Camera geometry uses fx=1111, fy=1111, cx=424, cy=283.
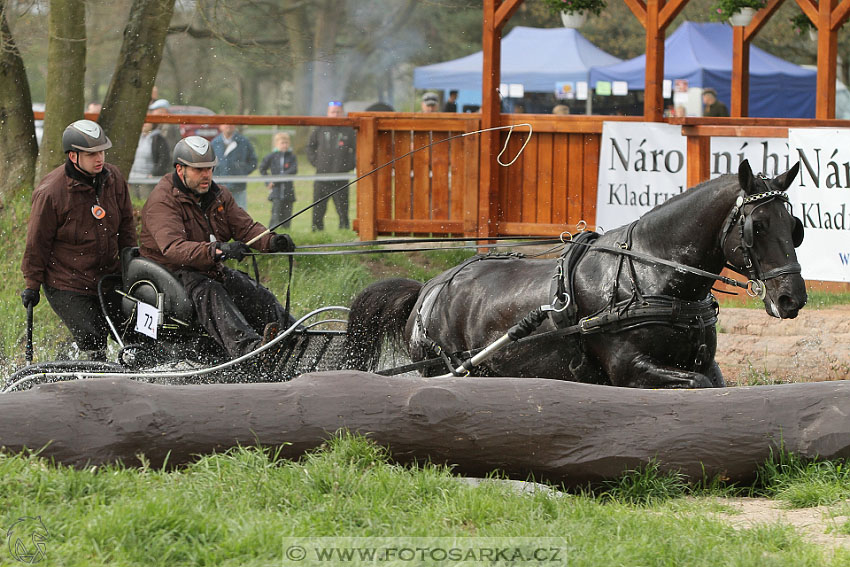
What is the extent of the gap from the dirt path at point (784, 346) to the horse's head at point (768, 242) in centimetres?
248

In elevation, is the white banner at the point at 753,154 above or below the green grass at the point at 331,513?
above

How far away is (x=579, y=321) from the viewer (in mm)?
5582

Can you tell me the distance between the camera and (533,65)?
2405 centimetres

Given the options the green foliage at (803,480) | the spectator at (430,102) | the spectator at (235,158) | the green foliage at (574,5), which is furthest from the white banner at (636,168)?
the spectator at (430,102)

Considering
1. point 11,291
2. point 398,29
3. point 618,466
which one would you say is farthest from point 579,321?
point 398,29

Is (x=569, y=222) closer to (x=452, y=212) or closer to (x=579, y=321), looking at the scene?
(x=452, y=212)

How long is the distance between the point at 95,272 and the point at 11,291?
3586 mm

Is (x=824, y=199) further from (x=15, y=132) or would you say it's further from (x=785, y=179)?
(x=15, y=132)

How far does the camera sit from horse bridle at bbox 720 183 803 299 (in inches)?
203

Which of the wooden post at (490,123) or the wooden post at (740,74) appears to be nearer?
the wooden post at (490,123)

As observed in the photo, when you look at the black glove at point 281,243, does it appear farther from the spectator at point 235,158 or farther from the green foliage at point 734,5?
the green foliage at point 734,5

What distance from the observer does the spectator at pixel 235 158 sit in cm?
1244

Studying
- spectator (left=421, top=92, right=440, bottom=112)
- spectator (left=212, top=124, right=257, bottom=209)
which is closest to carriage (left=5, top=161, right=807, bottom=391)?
spectator (left=212, top=124, right=257, bottom=209)

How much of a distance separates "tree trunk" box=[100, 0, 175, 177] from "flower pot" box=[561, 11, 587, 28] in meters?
4.93
